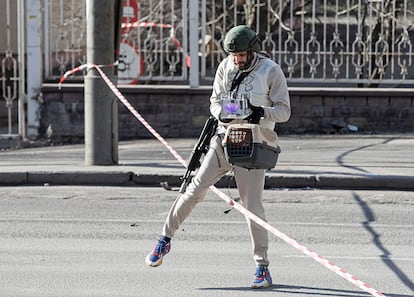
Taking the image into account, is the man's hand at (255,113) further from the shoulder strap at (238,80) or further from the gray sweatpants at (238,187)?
the gray sweatpants at (238,187)

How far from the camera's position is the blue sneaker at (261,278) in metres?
7.32

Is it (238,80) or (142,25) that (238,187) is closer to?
(238,80)

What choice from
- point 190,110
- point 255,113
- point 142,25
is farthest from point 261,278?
point 142,25

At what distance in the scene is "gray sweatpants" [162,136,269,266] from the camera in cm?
732

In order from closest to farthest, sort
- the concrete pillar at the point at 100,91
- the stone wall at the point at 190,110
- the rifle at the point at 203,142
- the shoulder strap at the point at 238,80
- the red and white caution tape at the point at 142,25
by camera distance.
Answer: the shoulder strap at the point at 238,80, the rifle at the point at 203,142, the concrete pillar at the point at 100,91, the stone wall at the point at 190,110, the red and white caution tape at the point at 142,25

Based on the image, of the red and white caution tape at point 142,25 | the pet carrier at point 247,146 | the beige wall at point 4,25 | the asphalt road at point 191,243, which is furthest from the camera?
the beige wall at point 4,25

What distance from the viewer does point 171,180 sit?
1255cm

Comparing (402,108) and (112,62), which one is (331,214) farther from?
(402,108)

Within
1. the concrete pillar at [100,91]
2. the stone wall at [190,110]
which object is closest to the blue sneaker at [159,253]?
the concrete pillar at [100,91]

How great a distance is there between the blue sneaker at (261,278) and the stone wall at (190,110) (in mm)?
9113

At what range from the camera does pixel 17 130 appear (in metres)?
16.6

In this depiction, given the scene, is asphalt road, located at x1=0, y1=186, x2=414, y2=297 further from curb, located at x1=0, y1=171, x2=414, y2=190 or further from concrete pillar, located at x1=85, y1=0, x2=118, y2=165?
concrete pillar, located at x1=85, y1=0, x2=118, y2=165

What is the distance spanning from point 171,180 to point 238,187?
5.25 metres

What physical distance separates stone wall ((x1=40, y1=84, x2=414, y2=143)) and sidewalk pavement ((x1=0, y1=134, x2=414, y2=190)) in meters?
0.68
